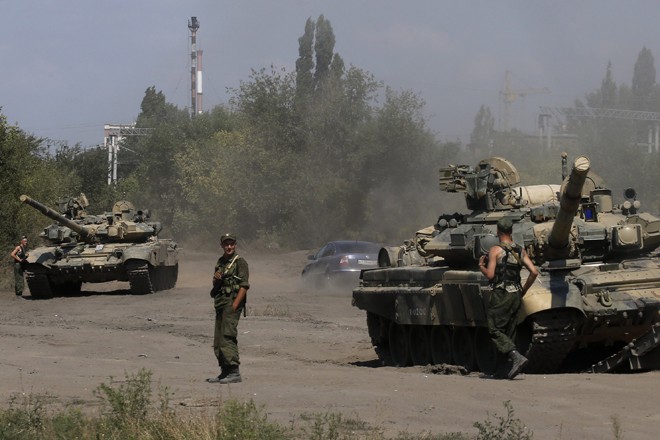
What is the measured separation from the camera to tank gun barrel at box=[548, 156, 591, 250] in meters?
12.0

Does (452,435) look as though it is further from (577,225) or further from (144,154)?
(144,154)

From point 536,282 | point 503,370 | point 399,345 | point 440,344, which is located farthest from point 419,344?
point 536,282

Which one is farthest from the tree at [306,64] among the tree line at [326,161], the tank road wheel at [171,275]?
the tank road wheel at [171,275]

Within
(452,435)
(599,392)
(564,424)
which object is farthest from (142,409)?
(599,392)

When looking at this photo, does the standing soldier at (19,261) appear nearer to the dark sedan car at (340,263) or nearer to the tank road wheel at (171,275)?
the tank road wheel at (171,275)

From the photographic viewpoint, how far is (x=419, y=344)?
16.4m

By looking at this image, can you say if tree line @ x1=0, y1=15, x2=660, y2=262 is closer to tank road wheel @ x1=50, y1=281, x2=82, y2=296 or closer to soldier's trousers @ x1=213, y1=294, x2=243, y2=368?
tank road wheel @ x1=50, y1=281, x2=82, y2=296

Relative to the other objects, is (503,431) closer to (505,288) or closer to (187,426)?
(187,426)

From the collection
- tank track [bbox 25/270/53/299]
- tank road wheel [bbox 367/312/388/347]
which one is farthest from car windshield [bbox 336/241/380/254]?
tank road wheel [bbox 367/312/388/347]

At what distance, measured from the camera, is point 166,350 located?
16672mm

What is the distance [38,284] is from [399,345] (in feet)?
46.6

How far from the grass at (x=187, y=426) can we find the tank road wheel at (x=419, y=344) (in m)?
6.33

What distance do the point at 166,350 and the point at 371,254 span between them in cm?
1275

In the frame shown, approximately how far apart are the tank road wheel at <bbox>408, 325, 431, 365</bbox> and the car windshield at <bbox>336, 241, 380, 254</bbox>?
512 inches
